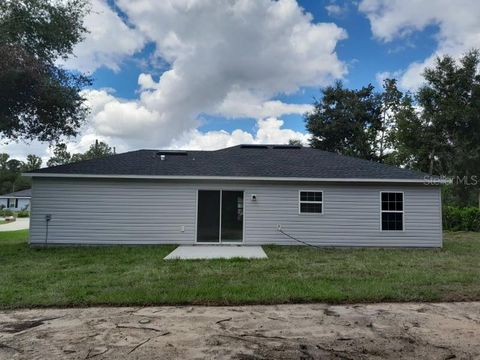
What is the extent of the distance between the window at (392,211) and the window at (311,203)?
2045 mm

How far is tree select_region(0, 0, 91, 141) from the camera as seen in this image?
403 inches

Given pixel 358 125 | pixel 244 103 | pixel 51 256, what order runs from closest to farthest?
Result: pixel 51 256
pixel 244 103
pixel 358 125

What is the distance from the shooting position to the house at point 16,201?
45375 millimetres

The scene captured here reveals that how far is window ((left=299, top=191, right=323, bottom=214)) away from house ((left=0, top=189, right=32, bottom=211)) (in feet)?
148

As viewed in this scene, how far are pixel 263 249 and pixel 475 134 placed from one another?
61.7 ft

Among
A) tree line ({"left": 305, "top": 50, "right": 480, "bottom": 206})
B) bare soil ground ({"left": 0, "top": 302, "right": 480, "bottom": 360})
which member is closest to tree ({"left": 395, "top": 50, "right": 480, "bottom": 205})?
tree line ({"left": 305, "top": 50, "right": 480, "bottom": 206})

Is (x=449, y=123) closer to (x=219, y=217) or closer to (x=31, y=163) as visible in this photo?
(x=219, y=217)

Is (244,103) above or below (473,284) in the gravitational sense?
above

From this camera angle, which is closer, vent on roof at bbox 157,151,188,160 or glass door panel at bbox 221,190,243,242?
glass door panel at bbox 221,190,243,242

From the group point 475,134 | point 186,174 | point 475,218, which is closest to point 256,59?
point 186,174

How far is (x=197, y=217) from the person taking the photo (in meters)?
11.3

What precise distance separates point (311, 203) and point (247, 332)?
26.0ft

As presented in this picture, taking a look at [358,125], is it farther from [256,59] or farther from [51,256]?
[51,256]

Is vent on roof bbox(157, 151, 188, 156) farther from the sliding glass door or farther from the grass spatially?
the grass
